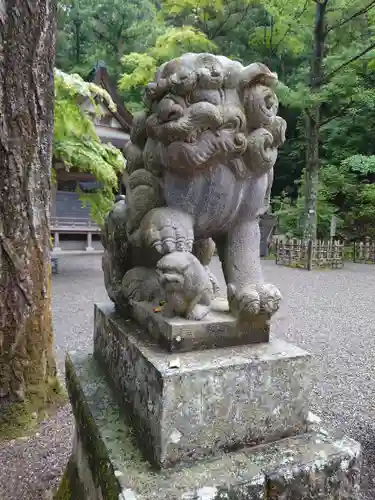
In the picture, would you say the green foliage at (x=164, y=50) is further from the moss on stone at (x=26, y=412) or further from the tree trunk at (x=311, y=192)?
the moss on stone at (x=26, y=412)

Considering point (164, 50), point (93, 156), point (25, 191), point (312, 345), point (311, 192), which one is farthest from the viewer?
point (311, 192)

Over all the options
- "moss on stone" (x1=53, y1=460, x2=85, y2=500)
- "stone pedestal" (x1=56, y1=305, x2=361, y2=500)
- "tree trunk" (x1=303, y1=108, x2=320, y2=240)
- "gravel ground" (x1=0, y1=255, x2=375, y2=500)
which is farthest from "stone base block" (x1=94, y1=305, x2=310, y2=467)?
"tree trunk" (x1=303, y1=108, x2=320, y2=240)

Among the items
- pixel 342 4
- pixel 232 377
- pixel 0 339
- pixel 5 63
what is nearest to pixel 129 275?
pixel 232 377

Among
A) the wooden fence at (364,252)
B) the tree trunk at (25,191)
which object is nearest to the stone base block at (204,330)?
the tree trunk at (25,191)

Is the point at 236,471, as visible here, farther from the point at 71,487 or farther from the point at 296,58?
the point at 296,58

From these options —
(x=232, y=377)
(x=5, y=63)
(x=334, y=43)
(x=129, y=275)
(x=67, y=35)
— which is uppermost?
(x=67, y=35)

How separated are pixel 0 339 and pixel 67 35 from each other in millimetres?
13658

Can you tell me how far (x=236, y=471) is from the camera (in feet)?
2.89

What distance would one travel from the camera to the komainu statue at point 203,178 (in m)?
0.96

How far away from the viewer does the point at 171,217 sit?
1032 mm

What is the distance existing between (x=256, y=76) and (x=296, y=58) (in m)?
14.1

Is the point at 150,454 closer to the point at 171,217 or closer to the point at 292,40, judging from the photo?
the point at 171,217

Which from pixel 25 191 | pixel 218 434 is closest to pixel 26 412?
pixel 25 191

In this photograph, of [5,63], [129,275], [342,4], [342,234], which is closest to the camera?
[129,275]
